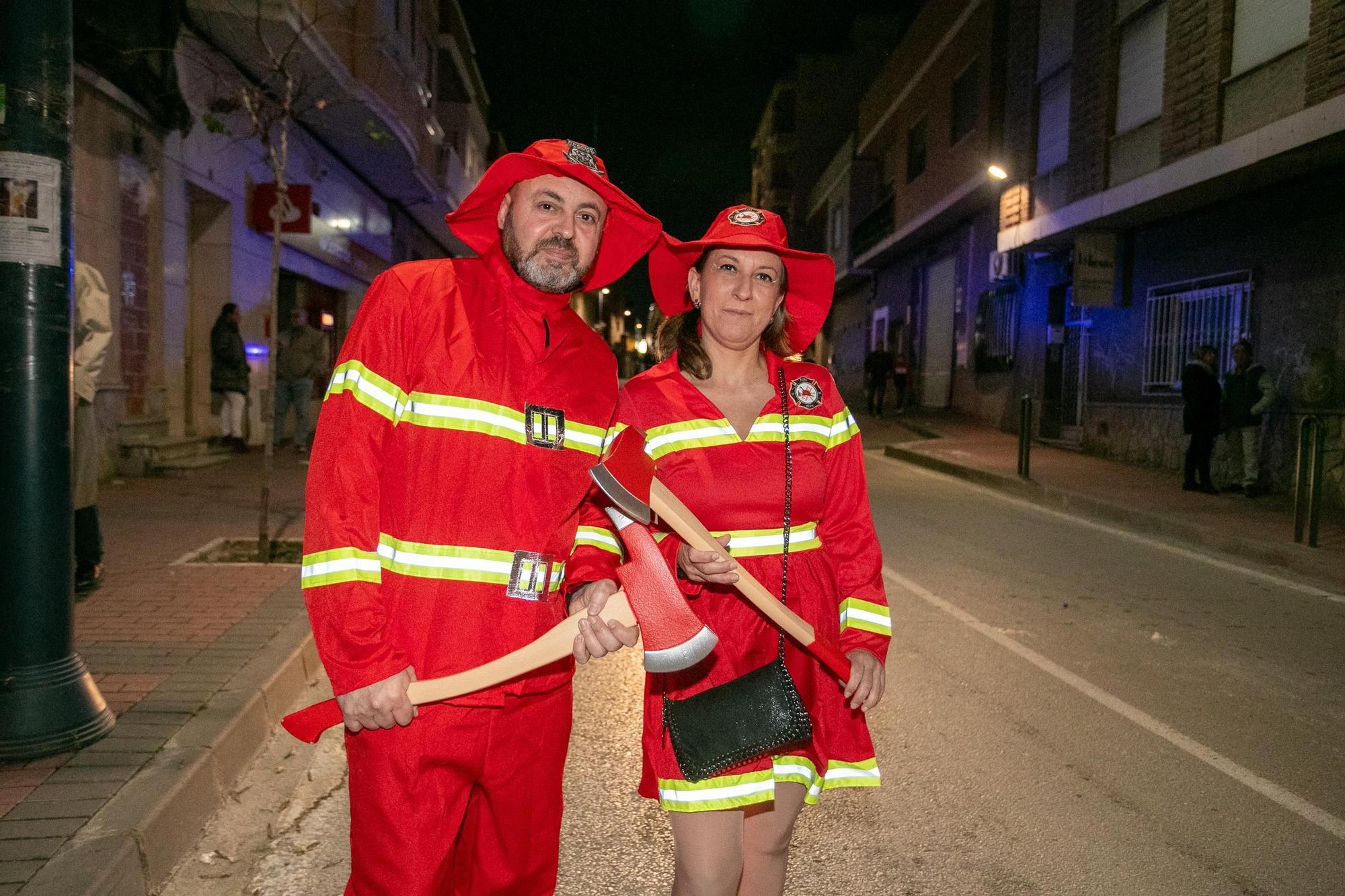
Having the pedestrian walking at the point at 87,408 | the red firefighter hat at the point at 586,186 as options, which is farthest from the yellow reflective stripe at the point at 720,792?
the pedestrian walking at the point at 87,408

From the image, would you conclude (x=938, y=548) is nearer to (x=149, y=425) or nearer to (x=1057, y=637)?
(x=1057, y=637)

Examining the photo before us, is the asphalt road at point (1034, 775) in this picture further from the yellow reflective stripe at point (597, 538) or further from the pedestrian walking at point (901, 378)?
the pedestrian walking at point (901, 378)

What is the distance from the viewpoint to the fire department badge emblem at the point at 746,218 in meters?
2.49

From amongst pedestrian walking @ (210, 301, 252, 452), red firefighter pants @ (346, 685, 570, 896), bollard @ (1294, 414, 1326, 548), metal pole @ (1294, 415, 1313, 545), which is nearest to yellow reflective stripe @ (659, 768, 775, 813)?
red firefighter pants @ (346, 685, 570, 896)

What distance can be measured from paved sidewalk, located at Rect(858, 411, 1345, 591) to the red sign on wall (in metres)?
10.7

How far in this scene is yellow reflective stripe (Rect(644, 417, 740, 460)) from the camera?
2.33m

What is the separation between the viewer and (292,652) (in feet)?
15.4

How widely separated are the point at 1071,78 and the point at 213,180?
1486cm

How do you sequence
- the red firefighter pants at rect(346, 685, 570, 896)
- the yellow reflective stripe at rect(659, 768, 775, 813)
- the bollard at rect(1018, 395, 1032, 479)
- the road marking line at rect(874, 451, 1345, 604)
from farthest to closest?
1. the bollard at rect(1018, 395, 1032, 479)
2. the road marking line at rect(874, 451, 1345, 604)
3. the yellow reflective stripe at rect(659, 768, 775, 813)
4. the red firefighter pants at rect(346, 685, 570, 896)

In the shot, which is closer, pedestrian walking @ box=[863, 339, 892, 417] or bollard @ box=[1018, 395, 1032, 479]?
bollard @ box=[1018, 395, 1032, 479]

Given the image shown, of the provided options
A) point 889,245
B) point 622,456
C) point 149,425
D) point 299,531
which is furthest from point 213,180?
point 889,245

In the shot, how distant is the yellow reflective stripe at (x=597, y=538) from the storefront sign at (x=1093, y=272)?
1546 centimetres

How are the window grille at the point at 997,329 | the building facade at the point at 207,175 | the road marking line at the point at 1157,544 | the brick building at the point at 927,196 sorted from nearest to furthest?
the road marking line at the point at 1157,544 < the building facade at the point at 207,175 < the window grille at the point at 997,329 < the brick building at the point at 927,196

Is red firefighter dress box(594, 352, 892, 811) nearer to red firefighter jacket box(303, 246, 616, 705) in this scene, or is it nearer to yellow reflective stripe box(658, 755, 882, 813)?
yellow reflective stripe box(658, 755, 882, 813)
